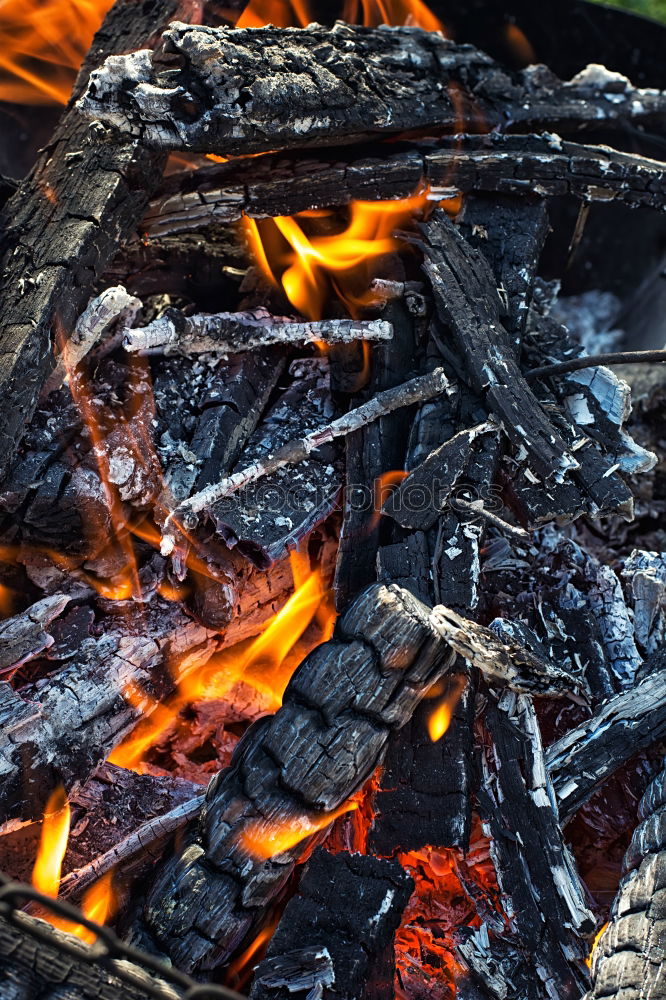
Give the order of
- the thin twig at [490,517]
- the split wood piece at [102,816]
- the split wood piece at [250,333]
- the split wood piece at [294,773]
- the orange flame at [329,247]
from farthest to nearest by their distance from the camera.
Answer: the orange flame at [329,247], the split wood piece at [250,333], the thin twig at [490,517], the split wood piece at [102,816], the split wood piece at [294,773]

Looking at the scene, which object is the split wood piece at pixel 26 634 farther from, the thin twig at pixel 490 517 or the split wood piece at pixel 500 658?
the thin twig at pixel 490 517

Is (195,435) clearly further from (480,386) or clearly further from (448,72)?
(448,72)

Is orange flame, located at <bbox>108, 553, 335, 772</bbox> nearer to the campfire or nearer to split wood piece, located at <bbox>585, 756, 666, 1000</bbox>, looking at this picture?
the campfire

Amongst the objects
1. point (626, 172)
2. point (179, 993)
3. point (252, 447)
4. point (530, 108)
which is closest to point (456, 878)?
point (179, 993)

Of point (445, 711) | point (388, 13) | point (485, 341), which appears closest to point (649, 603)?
point (445, 711)

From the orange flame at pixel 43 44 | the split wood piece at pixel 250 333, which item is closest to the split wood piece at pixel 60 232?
the split wood piece at pixel 250 333

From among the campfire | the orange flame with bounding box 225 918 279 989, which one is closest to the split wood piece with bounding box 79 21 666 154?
the campfire

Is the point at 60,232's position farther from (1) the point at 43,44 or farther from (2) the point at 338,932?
(2) the point at 338,932
